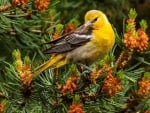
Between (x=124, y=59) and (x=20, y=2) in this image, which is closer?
(x=124, y=59)

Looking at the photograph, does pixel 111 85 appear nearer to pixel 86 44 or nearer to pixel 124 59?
pixel 124 59

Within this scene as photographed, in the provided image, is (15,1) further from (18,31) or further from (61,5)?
(61,5)

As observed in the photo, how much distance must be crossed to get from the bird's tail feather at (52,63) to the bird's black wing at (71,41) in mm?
41

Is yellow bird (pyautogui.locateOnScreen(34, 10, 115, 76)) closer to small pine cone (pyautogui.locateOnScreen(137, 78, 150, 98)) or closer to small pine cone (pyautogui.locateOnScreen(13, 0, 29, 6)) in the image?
small pine cone (pyautogui.locateOnScreen(13, 0, 29, 6))

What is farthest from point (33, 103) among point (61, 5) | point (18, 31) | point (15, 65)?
point (61, 5)

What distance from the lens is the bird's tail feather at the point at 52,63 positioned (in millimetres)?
3031

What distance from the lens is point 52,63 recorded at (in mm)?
3186

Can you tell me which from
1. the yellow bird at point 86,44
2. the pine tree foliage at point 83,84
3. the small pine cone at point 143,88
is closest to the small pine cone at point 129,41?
the pine tree foliage at point 83,84

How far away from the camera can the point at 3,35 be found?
152 inches

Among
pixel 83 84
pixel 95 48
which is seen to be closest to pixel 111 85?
pixel 83 84

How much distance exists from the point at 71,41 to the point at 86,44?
0.13m

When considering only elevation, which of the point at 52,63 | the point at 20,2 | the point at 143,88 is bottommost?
the point at 143,88

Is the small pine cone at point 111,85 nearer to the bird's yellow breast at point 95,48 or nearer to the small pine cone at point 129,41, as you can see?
the small pine cone at point 129,41

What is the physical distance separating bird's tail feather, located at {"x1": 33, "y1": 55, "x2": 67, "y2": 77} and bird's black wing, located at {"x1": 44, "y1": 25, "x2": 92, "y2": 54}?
41 mm
